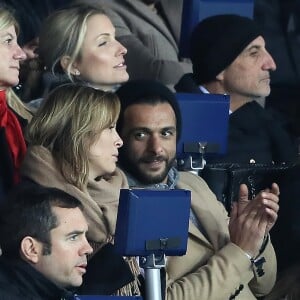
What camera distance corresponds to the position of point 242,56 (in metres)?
9.41

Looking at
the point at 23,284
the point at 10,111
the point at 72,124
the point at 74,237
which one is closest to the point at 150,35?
the point at 10,111

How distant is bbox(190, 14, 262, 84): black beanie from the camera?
9.32m

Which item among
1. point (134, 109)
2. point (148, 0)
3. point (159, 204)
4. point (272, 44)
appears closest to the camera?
point (159, 204)

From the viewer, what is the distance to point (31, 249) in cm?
687

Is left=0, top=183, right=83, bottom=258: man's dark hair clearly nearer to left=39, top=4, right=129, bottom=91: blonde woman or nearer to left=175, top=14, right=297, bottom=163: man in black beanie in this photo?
left=39, top=4, right=129, bottom=91: blonde woman

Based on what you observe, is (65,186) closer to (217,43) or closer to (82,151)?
(82,151)

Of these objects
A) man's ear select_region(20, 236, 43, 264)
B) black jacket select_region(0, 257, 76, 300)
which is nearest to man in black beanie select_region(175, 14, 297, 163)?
man's ear select_region(20, 236, 43, 264)

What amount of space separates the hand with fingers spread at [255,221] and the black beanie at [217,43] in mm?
1692

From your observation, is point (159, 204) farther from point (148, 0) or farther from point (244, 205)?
point (148, 0)

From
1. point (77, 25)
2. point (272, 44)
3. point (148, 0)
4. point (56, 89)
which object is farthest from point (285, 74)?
point (56, 89)

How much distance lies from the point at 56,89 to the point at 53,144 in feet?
0.99

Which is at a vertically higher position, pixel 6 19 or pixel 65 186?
pixel 6 19

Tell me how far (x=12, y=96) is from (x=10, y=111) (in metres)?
0.15

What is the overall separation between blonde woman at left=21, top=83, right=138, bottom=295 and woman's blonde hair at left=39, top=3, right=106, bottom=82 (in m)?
0.78
